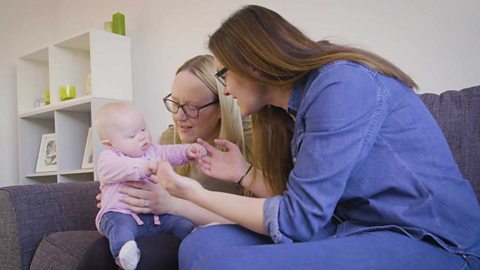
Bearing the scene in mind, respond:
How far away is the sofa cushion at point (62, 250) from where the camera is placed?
1.30 meters

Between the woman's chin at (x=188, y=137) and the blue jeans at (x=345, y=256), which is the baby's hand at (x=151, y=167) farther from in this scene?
the blue jeans at (x=345, y=256)

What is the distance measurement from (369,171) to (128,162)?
71 cm

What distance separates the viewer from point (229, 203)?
33.4 inches

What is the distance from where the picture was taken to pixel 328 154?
2.50 ft

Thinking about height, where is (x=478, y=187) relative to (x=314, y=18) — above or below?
below

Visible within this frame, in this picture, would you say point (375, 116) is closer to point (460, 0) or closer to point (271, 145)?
point (271, 145)

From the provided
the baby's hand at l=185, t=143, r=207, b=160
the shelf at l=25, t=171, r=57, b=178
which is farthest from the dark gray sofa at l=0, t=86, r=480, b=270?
the shelf at l=25, t=171, r=57, b=178

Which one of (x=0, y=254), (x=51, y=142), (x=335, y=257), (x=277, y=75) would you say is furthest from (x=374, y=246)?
(x=51, y=142)

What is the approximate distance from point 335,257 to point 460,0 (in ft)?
4.07

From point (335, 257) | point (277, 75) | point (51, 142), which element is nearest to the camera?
point (335, 257)

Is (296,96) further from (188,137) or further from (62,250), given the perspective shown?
(62,250)

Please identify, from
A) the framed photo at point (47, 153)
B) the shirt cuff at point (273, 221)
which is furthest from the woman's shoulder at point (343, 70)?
the framed photo at point (47, 153)

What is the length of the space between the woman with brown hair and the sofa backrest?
1.15 ft

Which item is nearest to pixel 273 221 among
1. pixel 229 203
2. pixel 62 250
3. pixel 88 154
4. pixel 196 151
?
pixel 229 203
